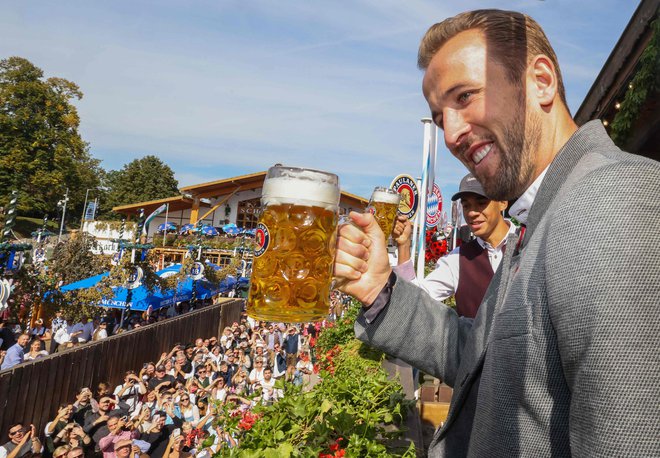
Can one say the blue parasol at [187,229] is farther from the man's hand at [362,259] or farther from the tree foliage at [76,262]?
the man's hand at [362,259]

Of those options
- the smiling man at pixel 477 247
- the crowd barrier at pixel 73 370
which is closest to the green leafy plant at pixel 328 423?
the smiling man at pixel 477 247

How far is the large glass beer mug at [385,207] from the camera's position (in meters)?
2.33

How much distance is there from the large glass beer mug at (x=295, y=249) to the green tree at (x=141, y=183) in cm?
5827

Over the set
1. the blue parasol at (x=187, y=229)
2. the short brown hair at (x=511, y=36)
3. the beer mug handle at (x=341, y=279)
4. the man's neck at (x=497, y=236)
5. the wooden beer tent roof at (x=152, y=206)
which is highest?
the wooden beer tent roof at (x=152, y=206)

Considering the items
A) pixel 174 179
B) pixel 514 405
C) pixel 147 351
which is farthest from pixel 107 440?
pixel 174 179

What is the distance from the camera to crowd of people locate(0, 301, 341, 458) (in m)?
5.39

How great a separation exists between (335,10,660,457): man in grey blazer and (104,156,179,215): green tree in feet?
191

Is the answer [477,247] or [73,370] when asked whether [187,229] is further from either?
[477,247]

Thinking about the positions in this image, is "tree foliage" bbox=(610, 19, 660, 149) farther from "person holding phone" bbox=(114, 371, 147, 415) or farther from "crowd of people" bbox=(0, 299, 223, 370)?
"crowd of people" bbox=(0, 299, 223, 370)

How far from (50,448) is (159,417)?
1.37 m

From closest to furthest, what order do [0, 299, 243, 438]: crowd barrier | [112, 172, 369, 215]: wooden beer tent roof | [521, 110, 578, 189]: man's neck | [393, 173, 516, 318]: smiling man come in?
[521, 110, 578, 189]: man's neck < [393, 173, 516, 318]: smiling man < [0, 299, 243, 438]: crowd barrier < [112, 172, 369, 215]: wooden beer tent roof

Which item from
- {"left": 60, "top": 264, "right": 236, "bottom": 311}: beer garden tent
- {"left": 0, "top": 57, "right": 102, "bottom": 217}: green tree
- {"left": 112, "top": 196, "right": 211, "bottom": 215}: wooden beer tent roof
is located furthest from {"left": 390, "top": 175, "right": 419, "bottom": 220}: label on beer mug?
{"left": 0, "top": 57, "right": 102, "bottom": 217}: green tree

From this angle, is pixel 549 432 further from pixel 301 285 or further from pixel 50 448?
pixel 50 448

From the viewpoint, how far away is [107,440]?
543cm
